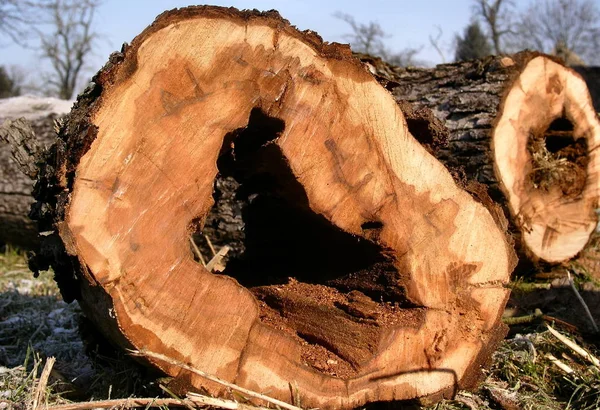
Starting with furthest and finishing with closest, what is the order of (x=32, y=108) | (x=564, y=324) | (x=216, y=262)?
(x=32, y=108)
(x=216, y=262)
(x=564, y=324)

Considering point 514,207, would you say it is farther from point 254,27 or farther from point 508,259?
point 254,27

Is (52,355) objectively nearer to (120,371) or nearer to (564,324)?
(120,371)

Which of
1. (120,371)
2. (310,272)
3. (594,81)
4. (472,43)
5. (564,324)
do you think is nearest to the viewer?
(120,371)

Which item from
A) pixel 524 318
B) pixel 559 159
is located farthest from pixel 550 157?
pixel 524 318

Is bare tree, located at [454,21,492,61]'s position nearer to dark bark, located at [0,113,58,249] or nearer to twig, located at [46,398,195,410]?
dark bark, located at [0,113,58,249]

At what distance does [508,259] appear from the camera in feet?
7.48

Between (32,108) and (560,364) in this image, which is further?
(32,108)

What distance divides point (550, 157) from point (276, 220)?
1744 mm

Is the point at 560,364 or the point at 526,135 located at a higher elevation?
the point at 526,135

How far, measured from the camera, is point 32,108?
190 inches

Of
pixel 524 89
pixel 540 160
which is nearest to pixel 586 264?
pixel 540 160

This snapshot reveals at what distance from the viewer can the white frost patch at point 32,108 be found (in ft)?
15.4

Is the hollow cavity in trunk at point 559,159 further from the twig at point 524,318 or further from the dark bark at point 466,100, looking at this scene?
the twig at point 524,318

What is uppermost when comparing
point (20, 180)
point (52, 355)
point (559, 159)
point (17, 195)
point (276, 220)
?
point (559, 159)
